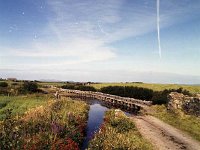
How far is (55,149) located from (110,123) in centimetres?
1048

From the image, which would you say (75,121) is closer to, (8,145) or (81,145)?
(81,145)

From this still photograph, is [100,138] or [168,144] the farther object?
[168,144]

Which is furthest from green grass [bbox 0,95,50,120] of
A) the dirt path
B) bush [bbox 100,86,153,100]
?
bush [bbox 100,86,153,100]

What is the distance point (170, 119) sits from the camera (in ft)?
103

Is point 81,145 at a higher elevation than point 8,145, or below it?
below

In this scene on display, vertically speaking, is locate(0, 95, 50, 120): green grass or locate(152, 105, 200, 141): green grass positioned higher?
locate(0, 95, 50, 120): green grass

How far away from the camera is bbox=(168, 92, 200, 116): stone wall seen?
31.1 meters

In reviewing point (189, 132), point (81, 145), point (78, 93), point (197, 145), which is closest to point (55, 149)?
point (81, 145)

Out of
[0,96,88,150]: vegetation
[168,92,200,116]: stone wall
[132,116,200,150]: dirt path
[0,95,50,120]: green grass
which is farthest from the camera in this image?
[168,92,200,116]: stone wall

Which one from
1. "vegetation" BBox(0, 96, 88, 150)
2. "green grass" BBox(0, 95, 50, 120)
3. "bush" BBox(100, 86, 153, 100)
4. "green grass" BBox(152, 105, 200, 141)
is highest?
"bush" BBox(100, 86, 153, 100)

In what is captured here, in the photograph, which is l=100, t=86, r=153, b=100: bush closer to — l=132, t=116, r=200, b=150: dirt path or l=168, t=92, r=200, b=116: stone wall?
l=168, t=92, r=200, b=116: stone wall

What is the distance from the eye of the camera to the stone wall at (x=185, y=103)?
3106cm

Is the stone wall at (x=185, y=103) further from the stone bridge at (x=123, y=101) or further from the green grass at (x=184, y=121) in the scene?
the stone bridge at (x=123, y=101)

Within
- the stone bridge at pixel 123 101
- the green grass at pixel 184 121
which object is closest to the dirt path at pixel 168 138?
the green grass at pixel 184 121
